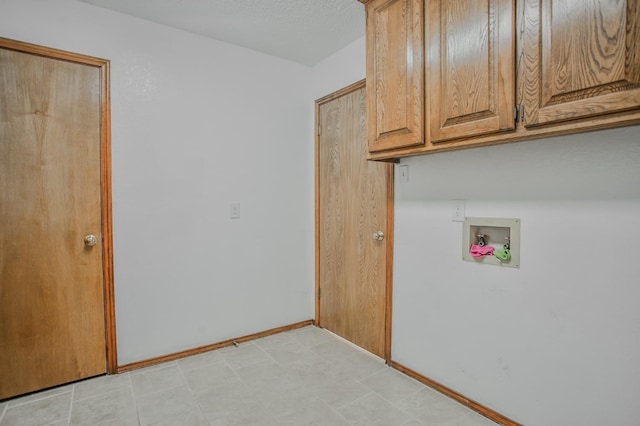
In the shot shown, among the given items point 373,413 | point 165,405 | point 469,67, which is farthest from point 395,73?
point 165,405

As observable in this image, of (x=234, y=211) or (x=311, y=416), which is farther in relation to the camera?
(x=234, y=211)

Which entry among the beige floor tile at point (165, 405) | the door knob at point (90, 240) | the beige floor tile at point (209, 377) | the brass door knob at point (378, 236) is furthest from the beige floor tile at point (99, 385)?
the brass door knob at point (378, 236)

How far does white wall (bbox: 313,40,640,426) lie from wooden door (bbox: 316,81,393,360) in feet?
0.94

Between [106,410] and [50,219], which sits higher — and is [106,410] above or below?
below

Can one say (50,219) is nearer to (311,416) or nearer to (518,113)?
(311,416)

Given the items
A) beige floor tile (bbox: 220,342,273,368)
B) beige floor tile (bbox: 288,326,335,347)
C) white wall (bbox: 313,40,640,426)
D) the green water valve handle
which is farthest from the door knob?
the green water valve handle

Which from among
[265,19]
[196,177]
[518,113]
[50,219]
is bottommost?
[50,219]

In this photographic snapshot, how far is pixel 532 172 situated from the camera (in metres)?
1.55

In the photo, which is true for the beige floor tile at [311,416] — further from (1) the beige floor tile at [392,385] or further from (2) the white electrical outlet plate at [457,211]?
(2) the white electrical outlet plate at [457,211]

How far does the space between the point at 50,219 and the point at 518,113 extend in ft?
8.44

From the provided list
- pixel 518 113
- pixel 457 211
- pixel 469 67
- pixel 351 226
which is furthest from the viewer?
pixel 351 226

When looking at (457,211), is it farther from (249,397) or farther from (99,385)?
(99,385)

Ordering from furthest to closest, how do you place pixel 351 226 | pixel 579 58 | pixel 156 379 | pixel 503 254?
pixel 351 226 < pixel 156 379 < pixel 503 254 < pixel 579 58

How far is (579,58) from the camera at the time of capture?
45.5 inches
